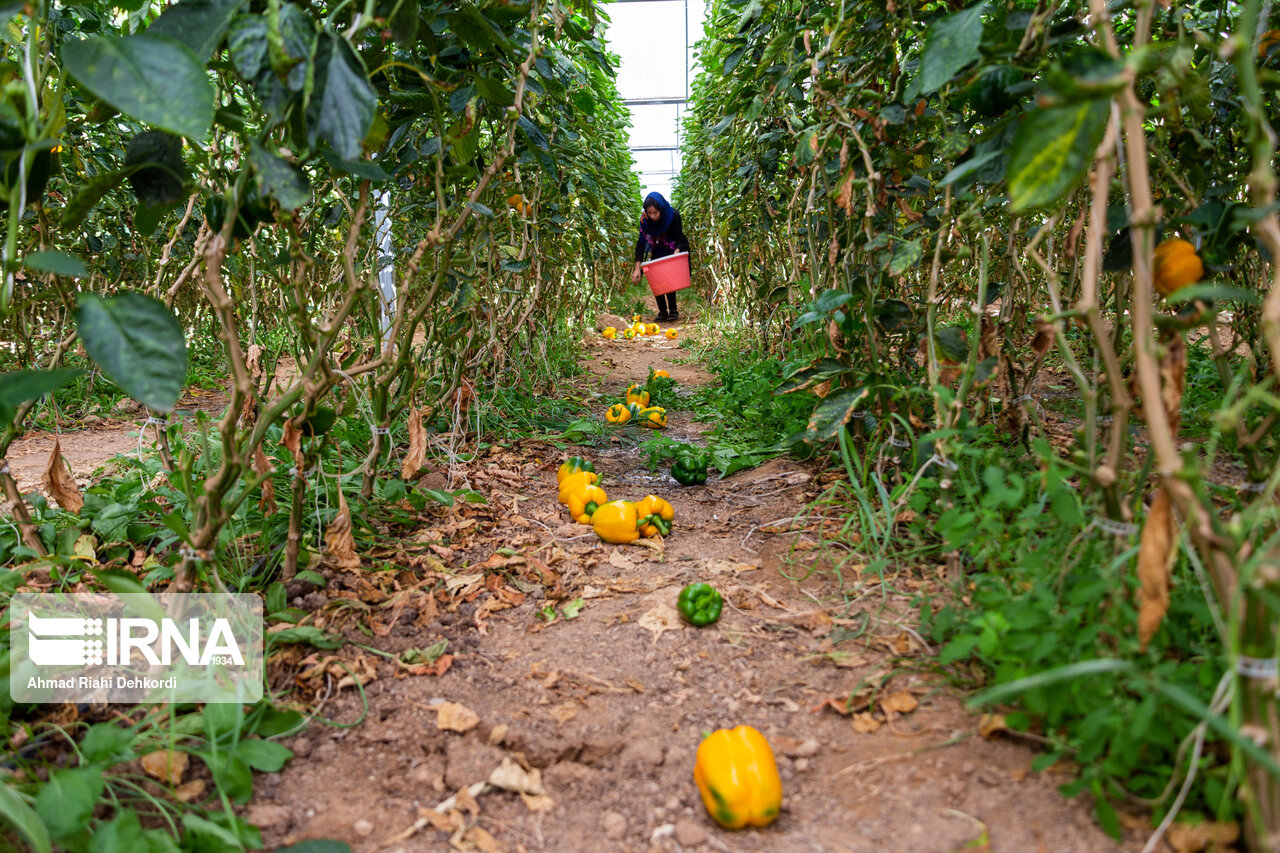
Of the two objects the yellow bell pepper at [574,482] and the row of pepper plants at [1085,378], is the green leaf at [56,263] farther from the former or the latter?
the yellow bell pepper at [574,482]

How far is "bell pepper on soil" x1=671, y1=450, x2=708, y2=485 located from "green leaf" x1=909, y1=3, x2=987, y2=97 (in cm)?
159

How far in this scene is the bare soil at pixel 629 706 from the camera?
1.10 metres

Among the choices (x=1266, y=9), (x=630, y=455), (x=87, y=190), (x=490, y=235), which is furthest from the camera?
(x=630, y=455)

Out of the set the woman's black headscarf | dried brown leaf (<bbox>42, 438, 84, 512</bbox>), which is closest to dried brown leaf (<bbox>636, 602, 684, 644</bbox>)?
dried brown leaf (<bbox>42, 438, 84, 512</bbox>)

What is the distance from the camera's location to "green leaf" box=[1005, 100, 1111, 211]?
85 cm

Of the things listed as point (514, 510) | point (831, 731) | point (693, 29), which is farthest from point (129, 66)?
point (693, 29)

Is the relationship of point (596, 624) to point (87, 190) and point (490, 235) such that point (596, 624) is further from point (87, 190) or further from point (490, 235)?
point (490, 235)

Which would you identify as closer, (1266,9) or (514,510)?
(1266,9)

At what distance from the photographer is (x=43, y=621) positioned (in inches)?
54.1

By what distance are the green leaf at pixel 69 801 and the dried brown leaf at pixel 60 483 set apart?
810mm

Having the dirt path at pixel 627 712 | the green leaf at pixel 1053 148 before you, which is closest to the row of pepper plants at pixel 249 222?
the dirt path at pixel 627 712

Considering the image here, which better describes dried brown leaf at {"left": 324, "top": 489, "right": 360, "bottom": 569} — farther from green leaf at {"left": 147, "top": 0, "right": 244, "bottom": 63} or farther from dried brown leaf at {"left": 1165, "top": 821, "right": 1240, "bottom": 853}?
dried brown leaf at {"left": 1165, "top": 821, "right": 1240, "bottom": 853}

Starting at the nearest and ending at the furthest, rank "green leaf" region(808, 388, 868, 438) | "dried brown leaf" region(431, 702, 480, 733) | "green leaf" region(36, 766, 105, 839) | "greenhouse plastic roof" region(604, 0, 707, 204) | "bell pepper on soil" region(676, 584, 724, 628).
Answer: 1. "green leaf" region(36, 766, 105, 839)
2. "dried brown leaf" region(431, 702, 480, 733)
3. "bell pepper on soil" region(676, 584, 724, 628)
4. "green leaf" region(808, 388, 868, 438)
5. "greenhouse plastic roof" region(604, 0, 707, 204)

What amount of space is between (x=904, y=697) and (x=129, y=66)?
150 centimetres
